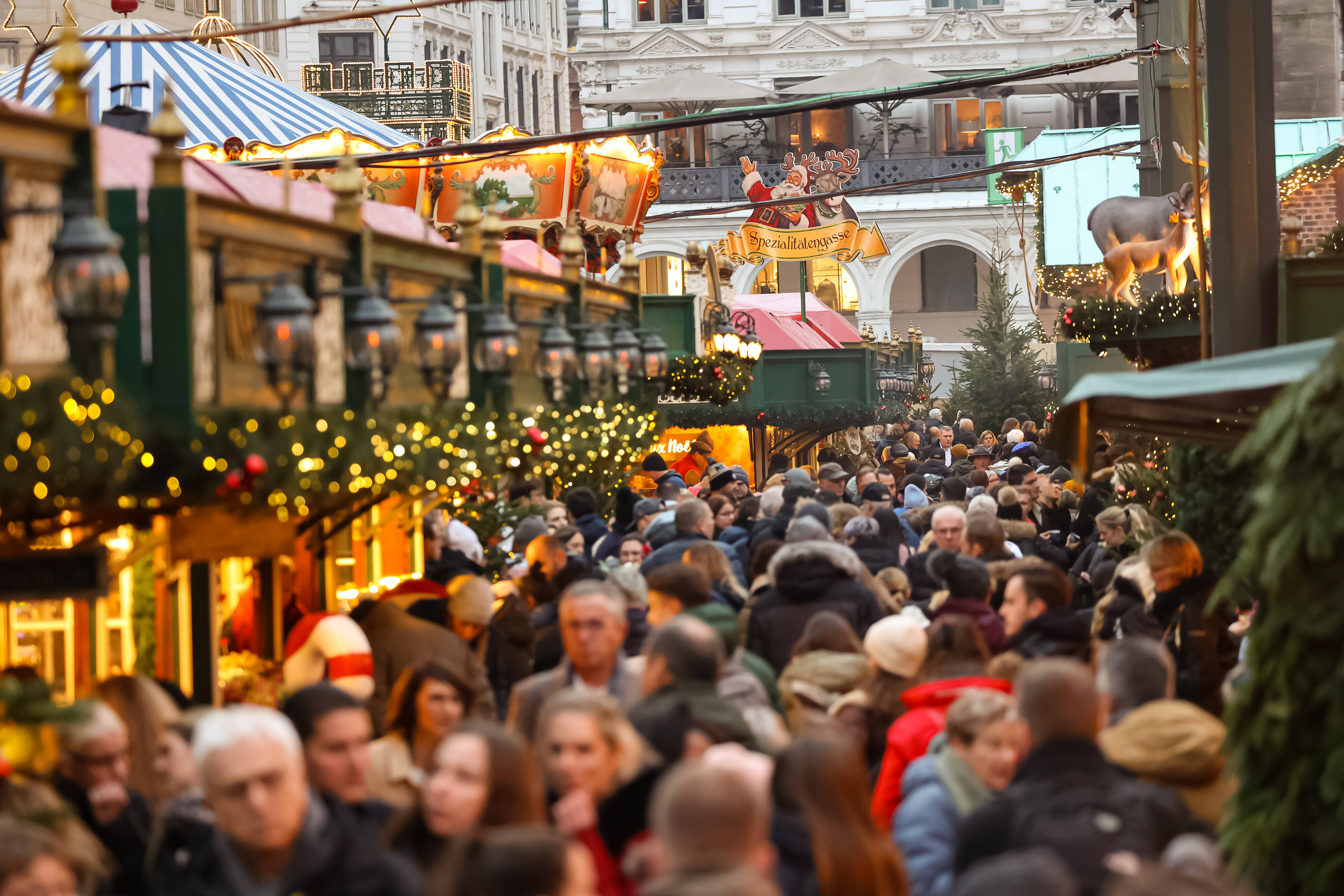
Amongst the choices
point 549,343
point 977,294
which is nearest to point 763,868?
point 549,343

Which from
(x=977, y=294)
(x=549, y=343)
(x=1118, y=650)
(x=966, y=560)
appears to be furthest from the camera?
(x=977, y=294)

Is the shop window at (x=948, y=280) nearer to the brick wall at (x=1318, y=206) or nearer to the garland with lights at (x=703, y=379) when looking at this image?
the brick wall at (x=1318, y=206)

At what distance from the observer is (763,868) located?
3682 millimetres

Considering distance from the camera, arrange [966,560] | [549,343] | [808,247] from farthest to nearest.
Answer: [808,247], [549,343], [966,560]

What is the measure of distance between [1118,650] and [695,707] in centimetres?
163

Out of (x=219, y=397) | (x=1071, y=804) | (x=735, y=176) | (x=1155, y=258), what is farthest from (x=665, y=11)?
(x=1071, y=804)

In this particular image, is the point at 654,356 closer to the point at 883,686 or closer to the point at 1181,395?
the point at 883,686

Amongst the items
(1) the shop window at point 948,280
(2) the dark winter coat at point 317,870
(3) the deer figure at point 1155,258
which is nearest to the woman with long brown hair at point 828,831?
(2) the dark winter coat at point 317,870

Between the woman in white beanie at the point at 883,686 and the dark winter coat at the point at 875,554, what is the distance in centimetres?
394

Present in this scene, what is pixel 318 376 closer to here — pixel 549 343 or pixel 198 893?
pixel 549 343

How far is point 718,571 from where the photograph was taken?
8758mm

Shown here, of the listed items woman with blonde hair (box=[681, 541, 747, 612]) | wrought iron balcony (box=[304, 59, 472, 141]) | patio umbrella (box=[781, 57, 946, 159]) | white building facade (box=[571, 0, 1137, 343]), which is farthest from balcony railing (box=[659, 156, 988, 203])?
woman with blonde hair (box=[681, 541, 747, 612])

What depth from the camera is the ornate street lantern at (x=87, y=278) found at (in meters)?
5.14

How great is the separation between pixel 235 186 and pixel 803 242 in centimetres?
1804
